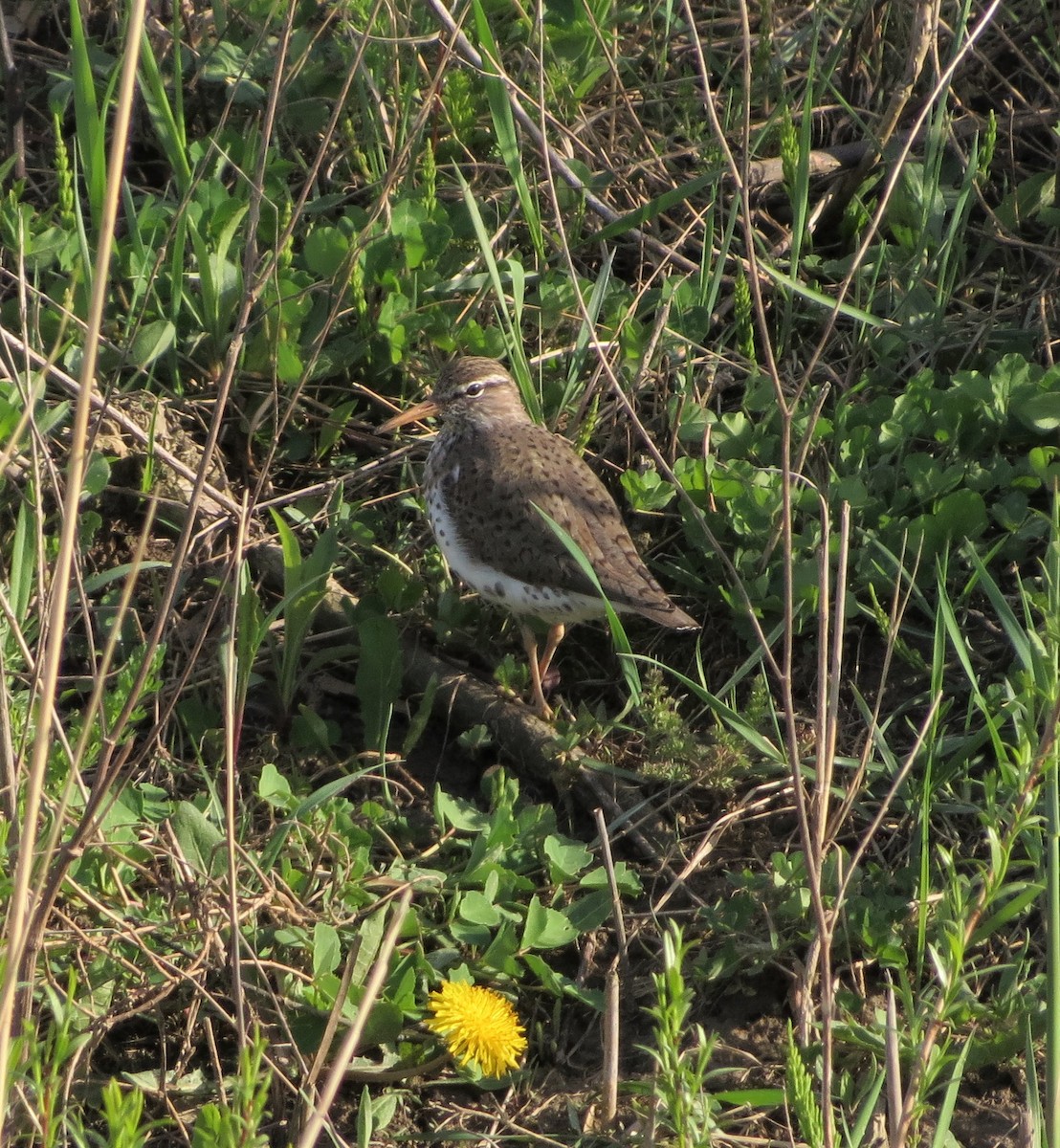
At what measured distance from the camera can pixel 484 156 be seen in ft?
21.2

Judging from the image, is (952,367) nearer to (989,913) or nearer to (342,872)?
(989,913)

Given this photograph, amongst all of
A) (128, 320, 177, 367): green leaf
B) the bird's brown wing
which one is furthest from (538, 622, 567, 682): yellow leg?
(128, 320, 177, 367): green leaf

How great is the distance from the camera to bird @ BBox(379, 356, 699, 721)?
5.10m

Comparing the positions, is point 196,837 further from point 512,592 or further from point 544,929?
point 512,592

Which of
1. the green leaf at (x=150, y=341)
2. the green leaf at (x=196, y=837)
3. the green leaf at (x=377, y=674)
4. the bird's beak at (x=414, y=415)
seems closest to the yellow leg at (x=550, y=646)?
the green leaf at (x=377, y=674)

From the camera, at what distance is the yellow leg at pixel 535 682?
16.7ft

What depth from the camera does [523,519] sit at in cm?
535

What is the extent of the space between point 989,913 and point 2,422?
11.4ft

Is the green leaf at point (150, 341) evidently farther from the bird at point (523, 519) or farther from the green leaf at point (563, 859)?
the green leaf at point (563, 859)

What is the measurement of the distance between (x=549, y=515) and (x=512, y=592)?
0.31 meters

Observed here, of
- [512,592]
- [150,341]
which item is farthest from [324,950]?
[150,341]

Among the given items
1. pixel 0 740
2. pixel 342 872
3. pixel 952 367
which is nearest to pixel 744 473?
pixel 952 367

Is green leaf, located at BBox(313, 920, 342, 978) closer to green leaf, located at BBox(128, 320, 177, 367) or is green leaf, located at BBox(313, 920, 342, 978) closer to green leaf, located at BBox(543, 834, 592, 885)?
green leaf, located at BBox(543, 834, 592, 885)

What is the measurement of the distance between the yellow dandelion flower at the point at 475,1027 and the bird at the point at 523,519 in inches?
50.4
